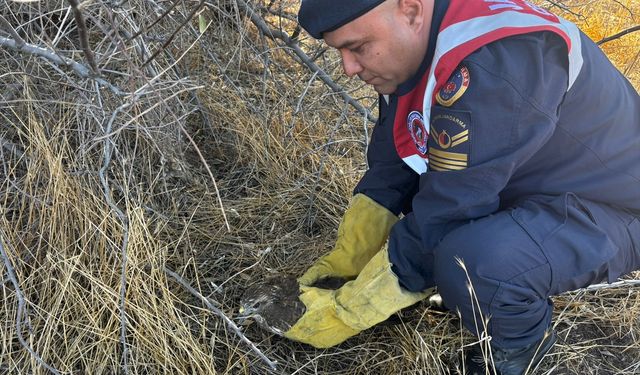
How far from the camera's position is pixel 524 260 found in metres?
1.36

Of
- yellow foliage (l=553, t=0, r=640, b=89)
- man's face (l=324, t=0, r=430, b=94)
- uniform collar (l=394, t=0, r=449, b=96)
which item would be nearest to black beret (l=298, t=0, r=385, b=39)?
man's face (l=324, t=0, r=430, b=94)

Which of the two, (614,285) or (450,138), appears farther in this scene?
(614,285)

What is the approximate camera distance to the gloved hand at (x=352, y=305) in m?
1.51

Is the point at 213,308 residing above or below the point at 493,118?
below

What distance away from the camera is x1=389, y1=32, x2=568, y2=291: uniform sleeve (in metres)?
1.23

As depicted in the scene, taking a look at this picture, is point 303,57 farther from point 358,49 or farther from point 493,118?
point 493,118

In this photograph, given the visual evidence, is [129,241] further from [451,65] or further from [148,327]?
[451,65]

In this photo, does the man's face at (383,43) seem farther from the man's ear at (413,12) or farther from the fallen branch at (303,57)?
the fallen branch at (303,57)

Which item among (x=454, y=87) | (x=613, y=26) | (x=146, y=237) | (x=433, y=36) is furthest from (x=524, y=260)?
(x=613, y=26)

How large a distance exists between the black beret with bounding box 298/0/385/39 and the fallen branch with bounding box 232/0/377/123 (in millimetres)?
831

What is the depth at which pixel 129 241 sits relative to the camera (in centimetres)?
163

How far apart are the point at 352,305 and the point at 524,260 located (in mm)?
443

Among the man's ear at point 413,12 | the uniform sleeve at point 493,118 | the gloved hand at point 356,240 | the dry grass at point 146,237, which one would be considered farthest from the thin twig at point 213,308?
the man's ear at point 413,12

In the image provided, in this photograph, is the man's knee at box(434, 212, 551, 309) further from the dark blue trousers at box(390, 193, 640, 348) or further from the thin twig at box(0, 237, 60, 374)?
the thin twig at box(0, 237, 60, 374)
